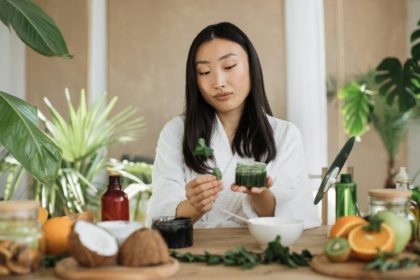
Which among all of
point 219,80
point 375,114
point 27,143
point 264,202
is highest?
point 375,114

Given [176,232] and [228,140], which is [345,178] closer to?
[176,232]

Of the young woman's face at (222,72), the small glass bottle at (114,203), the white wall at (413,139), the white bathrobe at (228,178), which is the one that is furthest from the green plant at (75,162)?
the white wall at (413,139)

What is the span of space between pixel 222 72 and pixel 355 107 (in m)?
3.69

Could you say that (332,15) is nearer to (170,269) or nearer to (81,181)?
(81,181)

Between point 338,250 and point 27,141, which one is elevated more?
point 27,141

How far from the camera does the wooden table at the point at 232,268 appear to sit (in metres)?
1.25

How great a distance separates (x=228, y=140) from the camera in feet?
7.66

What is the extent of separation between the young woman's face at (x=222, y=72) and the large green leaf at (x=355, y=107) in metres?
3.48

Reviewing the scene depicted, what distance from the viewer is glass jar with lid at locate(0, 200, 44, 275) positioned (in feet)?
4.02

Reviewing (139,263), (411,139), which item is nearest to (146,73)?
(411,139)

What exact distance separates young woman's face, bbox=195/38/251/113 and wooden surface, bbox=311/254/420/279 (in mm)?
995

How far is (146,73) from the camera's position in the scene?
18.2 feet

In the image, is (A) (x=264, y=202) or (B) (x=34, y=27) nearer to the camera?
(A) (x=264, y=202)

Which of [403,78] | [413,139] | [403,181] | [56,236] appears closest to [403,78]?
[403,78]
